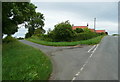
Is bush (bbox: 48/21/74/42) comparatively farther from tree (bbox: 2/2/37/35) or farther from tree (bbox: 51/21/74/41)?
tree (bbox: 2/2/37/35)

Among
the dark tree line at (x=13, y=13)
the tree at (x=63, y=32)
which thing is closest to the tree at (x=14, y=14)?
the dark tree line at (x=13, y=13)

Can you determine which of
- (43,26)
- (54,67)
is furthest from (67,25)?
(43,26)

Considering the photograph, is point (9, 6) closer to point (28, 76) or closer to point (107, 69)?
point (28, 76)

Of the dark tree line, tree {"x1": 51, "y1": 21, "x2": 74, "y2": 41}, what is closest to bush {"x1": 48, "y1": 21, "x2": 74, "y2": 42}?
tree {"x1": 51, "y1": 21, "x2": 74, "y2": 41}

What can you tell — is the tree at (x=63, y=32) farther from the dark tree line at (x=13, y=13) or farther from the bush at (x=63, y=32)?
the dark tree line at (x=13, y=13)

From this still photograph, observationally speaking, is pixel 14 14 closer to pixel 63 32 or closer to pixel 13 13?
pixel 13 13

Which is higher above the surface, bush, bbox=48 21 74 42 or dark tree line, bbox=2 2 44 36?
dark tree line, bbox=2 2 44 36

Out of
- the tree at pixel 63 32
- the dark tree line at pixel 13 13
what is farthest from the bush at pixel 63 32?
the dark tree line at pixel 13 13

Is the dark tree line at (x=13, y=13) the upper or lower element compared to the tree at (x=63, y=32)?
upper

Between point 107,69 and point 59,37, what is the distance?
77.7ft

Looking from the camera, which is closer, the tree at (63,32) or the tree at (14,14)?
the tree at (14,14)

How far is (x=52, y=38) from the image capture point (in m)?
34.2

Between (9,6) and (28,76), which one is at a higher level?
(9,6)

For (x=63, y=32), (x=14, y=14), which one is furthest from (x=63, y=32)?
(x=14, y=14)
